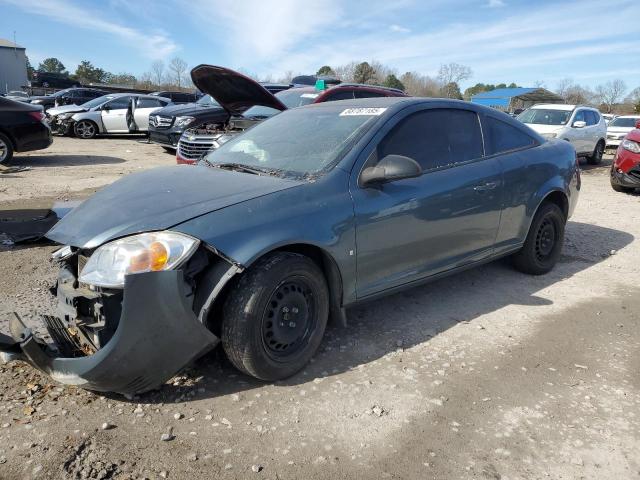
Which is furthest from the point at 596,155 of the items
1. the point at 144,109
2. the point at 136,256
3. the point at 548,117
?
the point at 136,256

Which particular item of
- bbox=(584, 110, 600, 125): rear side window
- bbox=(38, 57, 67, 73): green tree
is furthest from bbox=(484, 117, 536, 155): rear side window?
bbox=(38, 57, 67, 73): green tree

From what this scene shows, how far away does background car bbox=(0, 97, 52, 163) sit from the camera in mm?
10180

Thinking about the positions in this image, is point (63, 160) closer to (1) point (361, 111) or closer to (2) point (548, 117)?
(1) point (361, 111)

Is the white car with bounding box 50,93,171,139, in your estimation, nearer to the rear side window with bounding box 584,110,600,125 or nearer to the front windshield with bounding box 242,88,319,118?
the front windshield with bounding box 242,88,319,118

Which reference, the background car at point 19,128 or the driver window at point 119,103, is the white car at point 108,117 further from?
the background car at point 19,128

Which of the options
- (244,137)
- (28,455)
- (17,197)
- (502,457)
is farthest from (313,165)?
(17,197)

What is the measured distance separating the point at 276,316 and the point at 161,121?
10773 millimetres

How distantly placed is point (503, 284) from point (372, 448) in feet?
9.21

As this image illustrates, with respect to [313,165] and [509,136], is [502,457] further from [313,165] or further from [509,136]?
[509,136]

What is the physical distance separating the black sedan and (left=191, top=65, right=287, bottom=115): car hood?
375cm

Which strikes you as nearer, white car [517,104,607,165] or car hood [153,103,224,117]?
car hood [153,103,224,117]

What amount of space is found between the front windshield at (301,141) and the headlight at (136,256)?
1.02 metres

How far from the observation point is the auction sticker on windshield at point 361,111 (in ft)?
12.1

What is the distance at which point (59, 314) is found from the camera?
2.84 m
